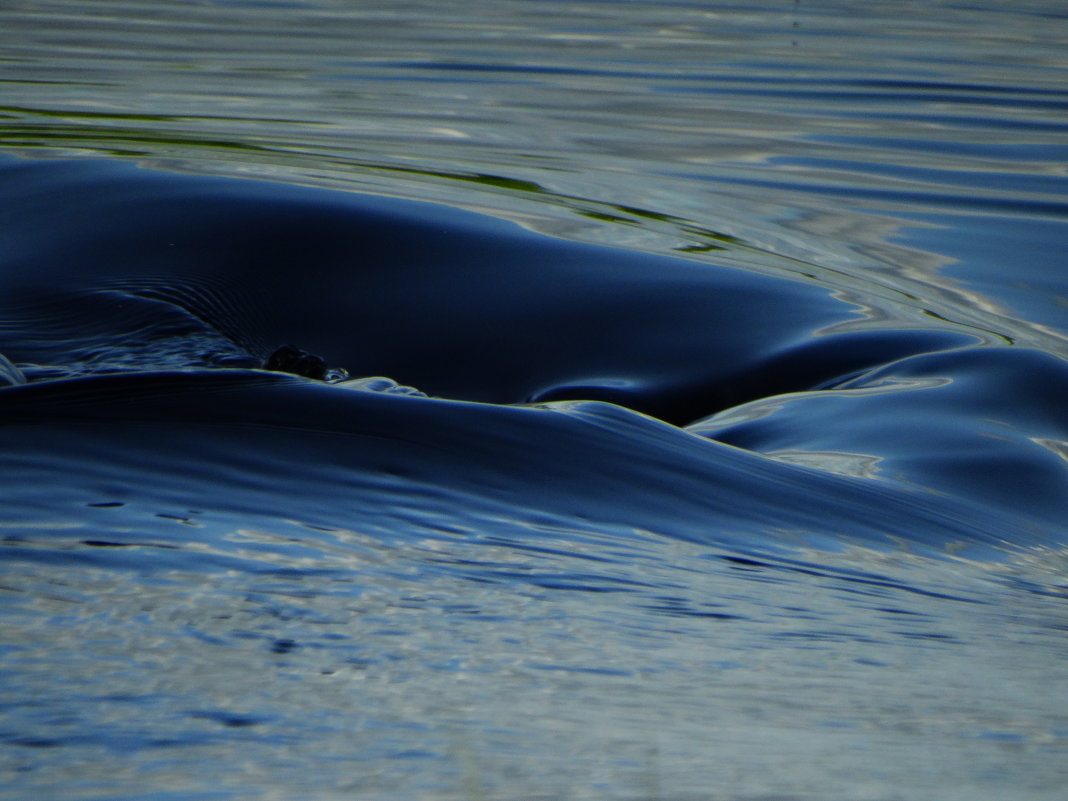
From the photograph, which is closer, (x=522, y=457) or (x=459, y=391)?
(x=522, y=457)

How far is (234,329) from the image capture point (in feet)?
10.5

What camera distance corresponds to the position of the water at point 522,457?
1.01 meters

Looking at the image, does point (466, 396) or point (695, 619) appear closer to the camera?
point (695, 619)

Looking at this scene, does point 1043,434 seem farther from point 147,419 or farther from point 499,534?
point 147,419

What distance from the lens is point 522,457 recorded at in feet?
6.29

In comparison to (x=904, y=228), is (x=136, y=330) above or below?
below

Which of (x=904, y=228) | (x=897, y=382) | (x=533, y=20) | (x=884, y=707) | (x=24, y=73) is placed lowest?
(x=884, y=707)

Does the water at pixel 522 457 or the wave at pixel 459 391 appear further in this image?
the wave at pixel 459 391

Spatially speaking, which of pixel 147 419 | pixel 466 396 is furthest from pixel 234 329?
pixel 147 419

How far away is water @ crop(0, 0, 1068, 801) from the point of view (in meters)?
1.01

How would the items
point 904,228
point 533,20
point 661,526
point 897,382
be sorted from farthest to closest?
point 533,20 → point 904,228 → point 897,382 → point 661,526

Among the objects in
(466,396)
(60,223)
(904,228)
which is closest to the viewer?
(466,396)

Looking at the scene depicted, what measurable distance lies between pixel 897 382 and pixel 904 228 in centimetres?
195

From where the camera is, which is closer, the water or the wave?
the water
